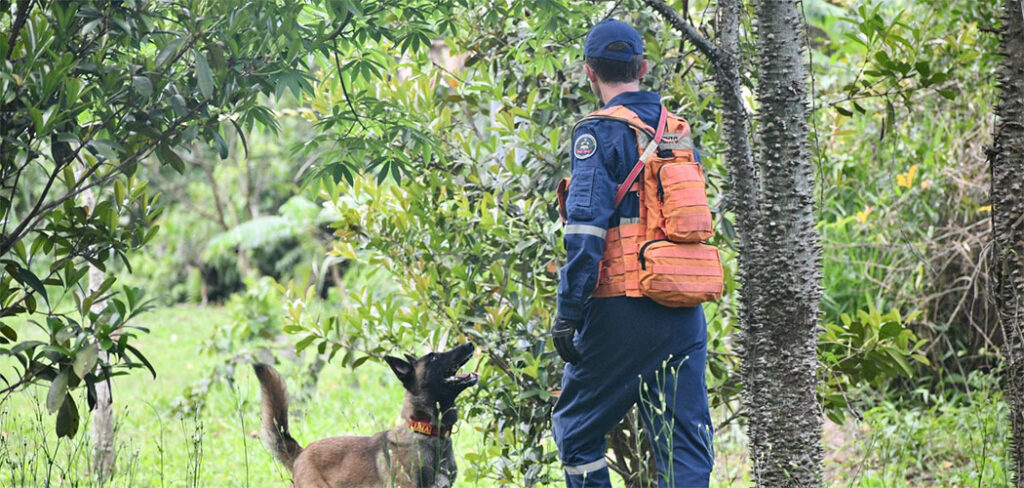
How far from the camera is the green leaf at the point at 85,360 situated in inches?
132

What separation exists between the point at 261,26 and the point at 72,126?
0.77m

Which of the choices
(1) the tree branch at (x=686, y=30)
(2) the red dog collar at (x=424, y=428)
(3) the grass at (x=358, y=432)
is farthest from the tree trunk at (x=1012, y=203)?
(2) the red dog collar at (x=424, y=428)

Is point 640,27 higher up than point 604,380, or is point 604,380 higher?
point 640,27

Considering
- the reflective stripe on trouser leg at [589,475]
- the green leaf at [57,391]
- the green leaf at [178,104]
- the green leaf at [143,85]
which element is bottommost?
the reflective stripe on trouser leg at [589,475]

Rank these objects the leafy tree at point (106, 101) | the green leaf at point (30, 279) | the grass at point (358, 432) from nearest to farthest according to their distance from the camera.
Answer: the leafy tree at point (106, 101) → the green leaf at point (30, 279) → the grass at point (358, 432)

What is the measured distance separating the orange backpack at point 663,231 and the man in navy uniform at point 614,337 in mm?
47

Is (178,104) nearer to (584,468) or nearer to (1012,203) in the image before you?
(584,468)

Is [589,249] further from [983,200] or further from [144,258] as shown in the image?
[144,258]

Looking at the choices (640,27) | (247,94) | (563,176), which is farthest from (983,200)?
(247,94)

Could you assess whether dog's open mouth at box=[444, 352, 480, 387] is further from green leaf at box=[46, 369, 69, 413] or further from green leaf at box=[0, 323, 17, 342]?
green leaf at box=[0, 323, 17, 342]

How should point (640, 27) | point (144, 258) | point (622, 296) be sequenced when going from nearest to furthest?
point (622, 296), point (640, 27), point (144, 258)

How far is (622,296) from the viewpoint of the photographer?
3.57 meters

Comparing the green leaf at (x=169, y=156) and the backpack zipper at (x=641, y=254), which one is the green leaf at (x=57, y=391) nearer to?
the green leaf at (x=169, y=156)

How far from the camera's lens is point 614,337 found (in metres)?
3.58
